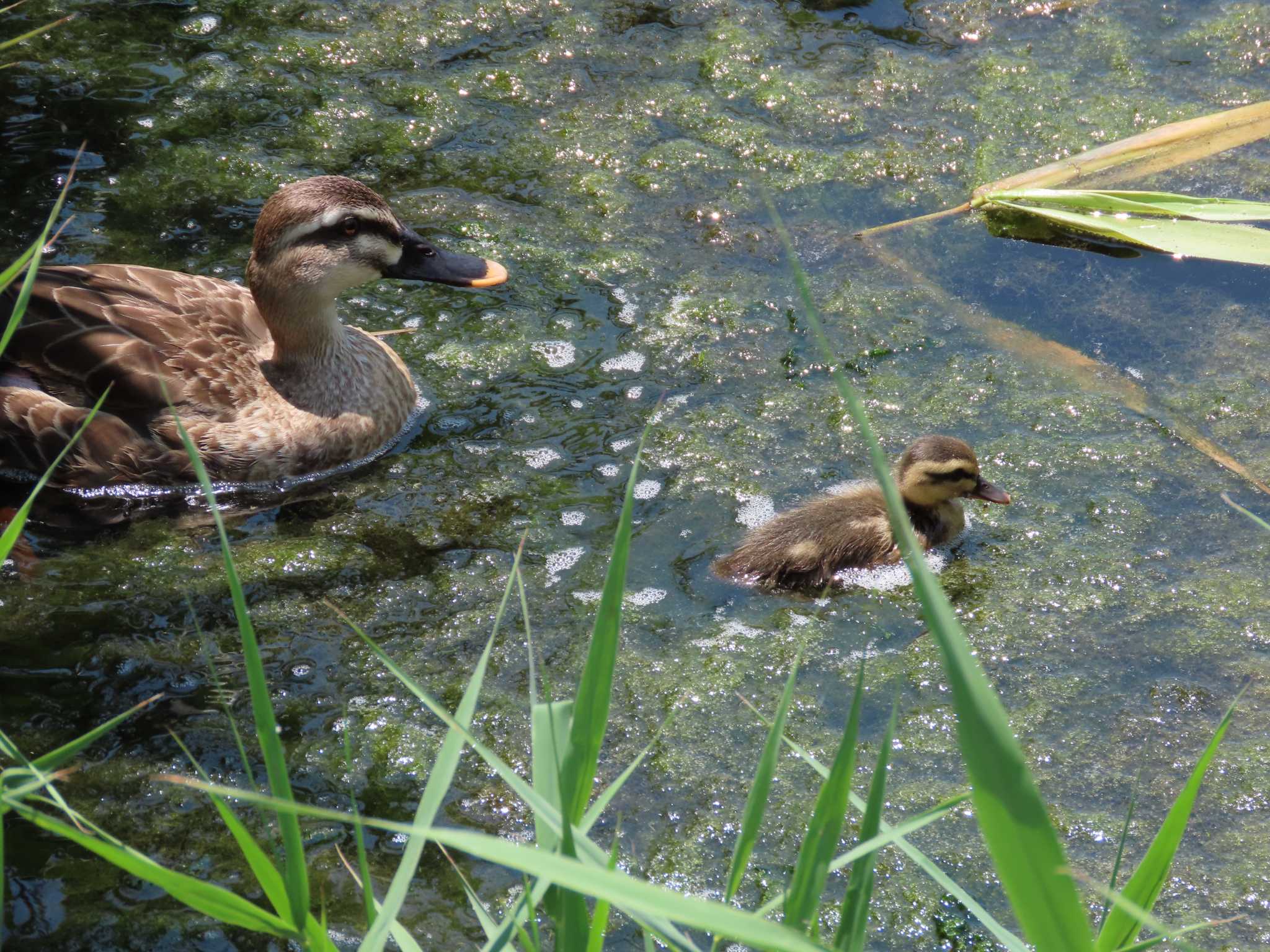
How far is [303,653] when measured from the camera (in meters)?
3.54

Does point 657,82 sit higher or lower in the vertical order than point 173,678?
higher

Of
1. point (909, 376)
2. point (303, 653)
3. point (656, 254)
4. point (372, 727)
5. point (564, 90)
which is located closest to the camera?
point (372, 727)

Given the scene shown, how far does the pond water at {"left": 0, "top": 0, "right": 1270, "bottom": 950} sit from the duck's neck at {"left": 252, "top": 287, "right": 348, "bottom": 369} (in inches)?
16.3

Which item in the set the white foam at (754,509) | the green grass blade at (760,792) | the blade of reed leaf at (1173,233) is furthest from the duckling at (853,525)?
the green grass blade at (760,792)

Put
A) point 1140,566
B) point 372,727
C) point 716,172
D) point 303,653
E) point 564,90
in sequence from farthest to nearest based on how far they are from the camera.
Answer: point 564,90 → point 716,172 → point 1140,566 → point 303,653 → point 372,727

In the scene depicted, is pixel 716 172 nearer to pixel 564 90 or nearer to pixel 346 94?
pixel 564 90

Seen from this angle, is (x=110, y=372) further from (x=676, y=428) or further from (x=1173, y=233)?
(x=1173, y=233)

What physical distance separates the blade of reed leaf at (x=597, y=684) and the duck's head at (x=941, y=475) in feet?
6.82

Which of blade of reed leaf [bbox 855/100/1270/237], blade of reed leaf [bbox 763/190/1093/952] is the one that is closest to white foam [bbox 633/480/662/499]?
blade of reed leaf [bbox 855/100/1270/237]

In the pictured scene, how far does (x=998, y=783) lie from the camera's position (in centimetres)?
150

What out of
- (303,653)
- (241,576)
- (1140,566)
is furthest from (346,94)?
(1140,566)

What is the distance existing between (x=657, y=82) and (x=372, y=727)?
3489mm

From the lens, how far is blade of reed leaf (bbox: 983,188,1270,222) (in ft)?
15.4

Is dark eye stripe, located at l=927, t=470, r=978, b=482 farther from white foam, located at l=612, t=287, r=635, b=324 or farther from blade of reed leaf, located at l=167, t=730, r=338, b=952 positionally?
blade of reed leaf, located at l=167, t=730, r=338, b=952
